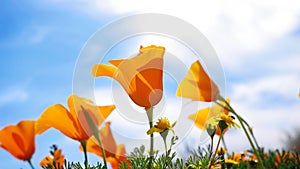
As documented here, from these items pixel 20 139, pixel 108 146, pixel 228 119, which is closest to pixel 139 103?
pixel 228 119

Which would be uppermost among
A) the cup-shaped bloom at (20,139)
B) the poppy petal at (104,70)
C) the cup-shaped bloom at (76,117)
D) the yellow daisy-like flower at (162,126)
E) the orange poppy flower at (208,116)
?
the cup-shaped bloom at (20,139)

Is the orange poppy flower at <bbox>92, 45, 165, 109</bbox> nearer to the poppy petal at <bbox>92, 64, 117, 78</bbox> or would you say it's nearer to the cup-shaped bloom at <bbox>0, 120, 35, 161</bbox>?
the poppy petal at <bbox>92, 64, 117, 78</bbox>

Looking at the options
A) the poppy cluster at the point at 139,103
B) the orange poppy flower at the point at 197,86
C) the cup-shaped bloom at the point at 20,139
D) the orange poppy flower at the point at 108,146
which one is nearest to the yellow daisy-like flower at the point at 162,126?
the poppy cluster at the point at 139,103

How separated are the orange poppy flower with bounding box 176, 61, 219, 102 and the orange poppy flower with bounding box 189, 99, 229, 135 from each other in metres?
0.06

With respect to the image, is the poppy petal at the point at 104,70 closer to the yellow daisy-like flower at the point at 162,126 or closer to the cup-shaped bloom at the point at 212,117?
the yellow daisy-like flower at the point at 162,126

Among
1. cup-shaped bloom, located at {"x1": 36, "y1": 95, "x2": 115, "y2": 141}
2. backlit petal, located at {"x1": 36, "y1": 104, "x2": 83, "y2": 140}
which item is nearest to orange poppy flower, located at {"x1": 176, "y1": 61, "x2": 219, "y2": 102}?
cup-shaped bloom, located at {"x1": 36, "y1": 95, "x2": 115, "y2": 141}

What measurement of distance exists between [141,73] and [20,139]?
903 millimetres

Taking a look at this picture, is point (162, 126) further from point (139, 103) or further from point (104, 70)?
point (104, 70)

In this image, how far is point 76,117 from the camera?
Result: 4.28ft

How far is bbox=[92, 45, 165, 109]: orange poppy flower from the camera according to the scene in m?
1.17

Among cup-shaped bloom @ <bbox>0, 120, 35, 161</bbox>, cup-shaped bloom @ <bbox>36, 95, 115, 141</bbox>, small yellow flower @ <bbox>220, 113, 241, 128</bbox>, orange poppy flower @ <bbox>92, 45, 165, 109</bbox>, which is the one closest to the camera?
orange poppy flower @ <bbox>92, 45, 165, 109</bbox>

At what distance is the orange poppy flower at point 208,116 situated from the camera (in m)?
1.37

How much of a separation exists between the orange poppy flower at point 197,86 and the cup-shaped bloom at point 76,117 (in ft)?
0.71

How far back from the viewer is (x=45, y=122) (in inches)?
53.5
